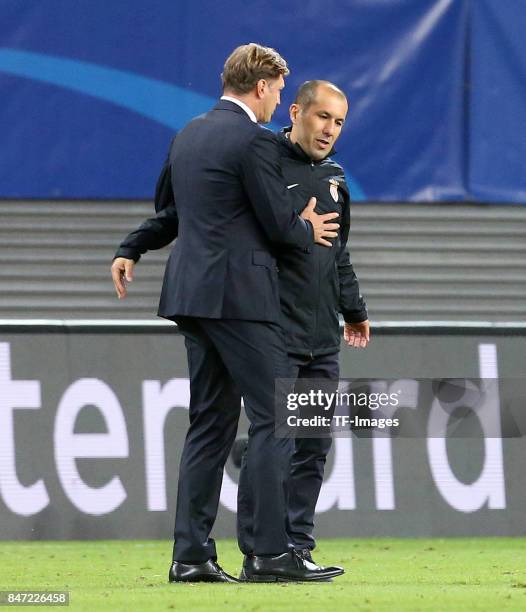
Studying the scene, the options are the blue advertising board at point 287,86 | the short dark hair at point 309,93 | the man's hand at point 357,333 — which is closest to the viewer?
the short dark hair at point 309,93

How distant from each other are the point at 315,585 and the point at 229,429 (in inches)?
22.1

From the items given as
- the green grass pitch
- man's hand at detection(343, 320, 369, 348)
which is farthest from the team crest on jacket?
the green grass pitch

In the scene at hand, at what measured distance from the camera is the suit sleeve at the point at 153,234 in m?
5.13

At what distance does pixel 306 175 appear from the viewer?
5219 millimetres

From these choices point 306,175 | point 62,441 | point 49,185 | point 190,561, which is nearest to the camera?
point 190,561

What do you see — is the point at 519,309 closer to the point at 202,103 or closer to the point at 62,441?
the point at 202,103

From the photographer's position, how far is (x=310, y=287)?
511 cm

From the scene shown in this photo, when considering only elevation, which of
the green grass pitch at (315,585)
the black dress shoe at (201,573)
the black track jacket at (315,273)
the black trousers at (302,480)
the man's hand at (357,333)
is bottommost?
the green grass pitch at (315,585)

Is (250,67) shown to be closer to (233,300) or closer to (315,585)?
(233,300)

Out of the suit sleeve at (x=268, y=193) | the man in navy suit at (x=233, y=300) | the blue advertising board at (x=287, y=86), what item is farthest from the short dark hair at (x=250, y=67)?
the blue advertising board at (x=287, y=86)

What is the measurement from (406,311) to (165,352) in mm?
2015

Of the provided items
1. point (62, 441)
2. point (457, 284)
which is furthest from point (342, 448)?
point (457, 284)

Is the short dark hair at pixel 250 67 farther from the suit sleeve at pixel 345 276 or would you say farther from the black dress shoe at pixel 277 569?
the black dress shoe at pixel 277 569

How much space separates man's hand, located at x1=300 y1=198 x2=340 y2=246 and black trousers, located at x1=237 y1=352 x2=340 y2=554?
406 millimetres
